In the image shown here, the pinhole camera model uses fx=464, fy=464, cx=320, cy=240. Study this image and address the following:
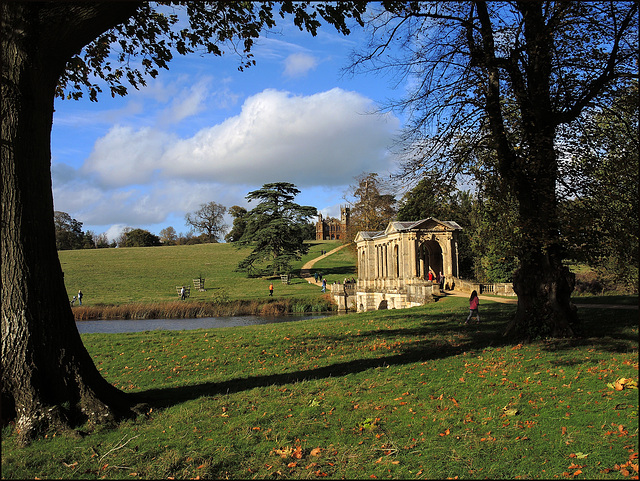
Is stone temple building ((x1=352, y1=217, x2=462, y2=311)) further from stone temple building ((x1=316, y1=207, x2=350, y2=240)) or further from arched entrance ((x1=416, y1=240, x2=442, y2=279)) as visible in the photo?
stone temple building ((x1=316, y1=207, x2=350, y2=240))

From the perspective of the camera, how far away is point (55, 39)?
5.79 meters

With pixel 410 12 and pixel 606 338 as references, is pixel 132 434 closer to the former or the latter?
pixel 606 338

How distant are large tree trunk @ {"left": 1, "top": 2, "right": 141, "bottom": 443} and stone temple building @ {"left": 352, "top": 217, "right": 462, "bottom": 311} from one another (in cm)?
2235

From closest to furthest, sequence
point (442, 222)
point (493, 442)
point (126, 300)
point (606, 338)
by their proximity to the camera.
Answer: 1. point (493, 442)
2. point (606, 338)
3. point (442, 222)
4. point (126, 300)

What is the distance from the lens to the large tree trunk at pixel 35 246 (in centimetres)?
550

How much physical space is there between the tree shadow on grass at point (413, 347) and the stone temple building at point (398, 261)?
13.9 metres

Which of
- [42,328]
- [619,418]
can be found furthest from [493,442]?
[42,328]

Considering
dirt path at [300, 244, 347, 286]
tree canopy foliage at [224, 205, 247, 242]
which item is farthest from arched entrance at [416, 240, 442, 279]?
tree canopy foliage at [224, 205, 247, 242]

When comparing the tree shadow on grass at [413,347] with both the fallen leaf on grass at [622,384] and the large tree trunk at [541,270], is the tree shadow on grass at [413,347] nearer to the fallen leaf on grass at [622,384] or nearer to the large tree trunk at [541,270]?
the fallen leaf on grass at [622,384]

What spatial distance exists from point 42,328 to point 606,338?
336 inches

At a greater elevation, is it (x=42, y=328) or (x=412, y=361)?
(x=42, y=328)

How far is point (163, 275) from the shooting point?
5838cm

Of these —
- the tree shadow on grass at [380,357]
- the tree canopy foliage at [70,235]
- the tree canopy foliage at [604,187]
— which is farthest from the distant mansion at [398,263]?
the tree canopy foliage at [70,235]

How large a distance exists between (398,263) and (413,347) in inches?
1003
